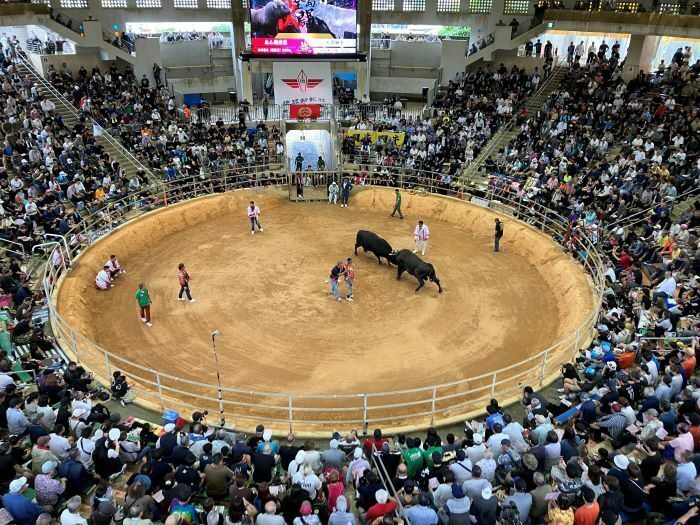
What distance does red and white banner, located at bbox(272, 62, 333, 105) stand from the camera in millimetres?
37062

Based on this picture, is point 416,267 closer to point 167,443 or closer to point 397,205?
point 397,205

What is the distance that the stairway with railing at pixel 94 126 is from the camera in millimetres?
29172

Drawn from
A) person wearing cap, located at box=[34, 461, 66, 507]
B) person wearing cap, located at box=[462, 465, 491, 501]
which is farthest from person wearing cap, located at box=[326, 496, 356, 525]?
person wearing cap, located at box=[34, 461, 66, 507]

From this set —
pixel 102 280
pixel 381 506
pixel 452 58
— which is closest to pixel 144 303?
pixel 102 280

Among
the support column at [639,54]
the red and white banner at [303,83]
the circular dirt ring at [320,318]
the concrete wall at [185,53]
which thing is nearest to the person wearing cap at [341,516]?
the circular dirt ring at [320,318]

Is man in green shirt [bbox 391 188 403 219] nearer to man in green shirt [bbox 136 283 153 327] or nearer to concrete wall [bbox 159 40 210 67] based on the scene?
man in green shirt [bbox 136 283 153 327]

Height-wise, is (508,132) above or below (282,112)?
below

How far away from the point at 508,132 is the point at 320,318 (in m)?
20.1

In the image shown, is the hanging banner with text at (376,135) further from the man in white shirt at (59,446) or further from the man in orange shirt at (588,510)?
the man in orange shirt at (588,510)

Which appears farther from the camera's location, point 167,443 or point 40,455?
point 167,443

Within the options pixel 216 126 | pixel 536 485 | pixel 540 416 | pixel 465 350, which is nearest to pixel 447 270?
pixel 465 350

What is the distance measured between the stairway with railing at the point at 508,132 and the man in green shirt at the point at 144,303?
56.3ft

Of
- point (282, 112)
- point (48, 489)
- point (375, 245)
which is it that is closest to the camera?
point (48, 489)

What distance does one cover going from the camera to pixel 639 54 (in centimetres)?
3822
